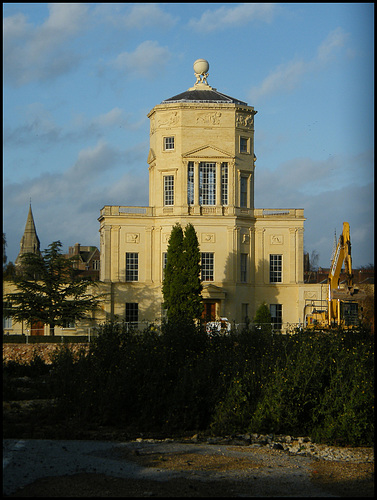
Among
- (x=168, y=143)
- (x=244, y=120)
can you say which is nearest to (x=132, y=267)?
(x=168, y=143)

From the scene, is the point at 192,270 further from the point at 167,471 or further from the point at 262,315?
the point at 167,471

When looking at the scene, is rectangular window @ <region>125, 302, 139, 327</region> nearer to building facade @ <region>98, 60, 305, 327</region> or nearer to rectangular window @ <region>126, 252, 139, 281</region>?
building facade @ <region>98, 60, 305, 327</region>

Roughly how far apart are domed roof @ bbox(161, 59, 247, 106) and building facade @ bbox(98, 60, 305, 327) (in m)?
0.27

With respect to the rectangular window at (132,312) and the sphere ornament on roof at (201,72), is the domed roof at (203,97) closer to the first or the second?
the sphere ornament on roof at (201,72)

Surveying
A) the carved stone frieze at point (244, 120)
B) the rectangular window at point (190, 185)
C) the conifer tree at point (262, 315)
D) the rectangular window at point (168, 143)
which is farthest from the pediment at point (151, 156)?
the conifer tree at point (262, 315)

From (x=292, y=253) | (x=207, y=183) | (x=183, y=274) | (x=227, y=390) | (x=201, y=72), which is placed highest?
(x=201, y=72)

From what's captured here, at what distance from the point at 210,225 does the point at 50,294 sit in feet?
41.8

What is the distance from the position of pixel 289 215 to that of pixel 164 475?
44.9 m

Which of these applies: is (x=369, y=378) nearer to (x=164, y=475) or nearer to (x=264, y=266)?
(x=164, y=475)

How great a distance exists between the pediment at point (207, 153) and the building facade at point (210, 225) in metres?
0.07

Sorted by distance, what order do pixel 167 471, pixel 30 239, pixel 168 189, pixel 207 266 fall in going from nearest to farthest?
1. pixel 167 471
2. pixel 207 266
3. pixel 168 189
4. pixel 30 239

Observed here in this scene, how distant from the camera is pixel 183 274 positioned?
165ft

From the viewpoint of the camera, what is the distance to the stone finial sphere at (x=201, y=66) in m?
60.3

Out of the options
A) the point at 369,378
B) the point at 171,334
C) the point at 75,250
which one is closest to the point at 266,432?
the point at 369,378
